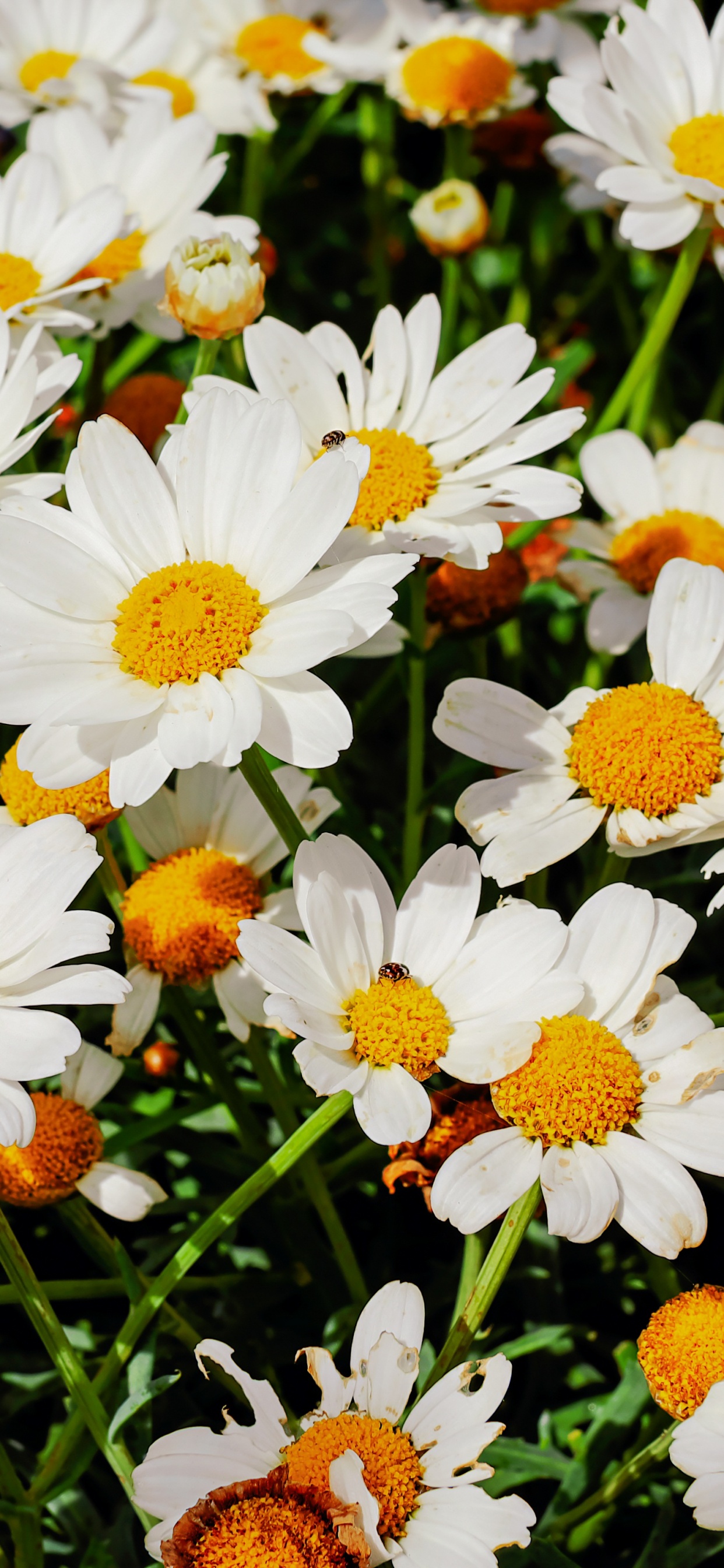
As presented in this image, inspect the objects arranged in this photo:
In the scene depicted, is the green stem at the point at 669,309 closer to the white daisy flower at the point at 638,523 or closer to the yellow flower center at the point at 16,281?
the white daisy flower at the point at 638,523

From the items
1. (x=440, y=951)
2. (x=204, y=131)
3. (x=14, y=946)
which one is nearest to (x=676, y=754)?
(x=440, y=951)

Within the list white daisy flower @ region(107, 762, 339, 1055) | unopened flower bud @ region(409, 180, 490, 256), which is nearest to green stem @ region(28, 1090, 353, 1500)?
white daisy flower @ region(107, 762, 339, 1055)

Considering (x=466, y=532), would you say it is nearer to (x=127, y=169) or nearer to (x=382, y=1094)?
(x=382, y=1094)

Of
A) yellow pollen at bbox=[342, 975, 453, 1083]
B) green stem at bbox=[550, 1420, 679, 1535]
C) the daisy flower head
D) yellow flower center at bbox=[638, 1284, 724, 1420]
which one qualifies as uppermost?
yellow pollen at bbox=[342, 975, 453, 1083]

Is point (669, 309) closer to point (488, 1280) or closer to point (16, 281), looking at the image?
point (16, 281)

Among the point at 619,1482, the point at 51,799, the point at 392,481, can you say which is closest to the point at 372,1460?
the point at 619,1482

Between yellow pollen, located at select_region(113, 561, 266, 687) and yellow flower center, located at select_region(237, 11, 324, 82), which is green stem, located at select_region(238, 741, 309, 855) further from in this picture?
yellow flower center, located at select_region(237, 11, 324, 82)

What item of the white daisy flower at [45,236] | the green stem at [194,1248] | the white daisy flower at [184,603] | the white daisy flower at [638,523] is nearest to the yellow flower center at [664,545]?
the white daisy flower at [638,523]
